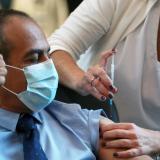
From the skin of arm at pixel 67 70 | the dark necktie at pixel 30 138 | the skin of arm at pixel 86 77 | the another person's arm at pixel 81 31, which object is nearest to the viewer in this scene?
the dark necktie at pixel 30 138

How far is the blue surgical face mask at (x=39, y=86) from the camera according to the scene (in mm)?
1534

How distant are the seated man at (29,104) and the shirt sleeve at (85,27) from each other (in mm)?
415

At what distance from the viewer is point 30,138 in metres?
1.49

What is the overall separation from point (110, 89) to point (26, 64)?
328 mm

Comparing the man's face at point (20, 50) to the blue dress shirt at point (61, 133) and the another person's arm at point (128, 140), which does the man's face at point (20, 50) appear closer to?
the blue dress shirt at point (61, 133)

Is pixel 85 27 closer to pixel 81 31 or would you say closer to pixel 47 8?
pixel 81 31

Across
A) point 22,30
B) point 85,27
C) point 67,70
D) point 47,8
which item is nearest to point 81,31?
point 85,27

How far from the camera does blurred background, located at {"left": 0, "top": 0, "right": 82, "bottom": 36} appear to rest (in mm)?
3174

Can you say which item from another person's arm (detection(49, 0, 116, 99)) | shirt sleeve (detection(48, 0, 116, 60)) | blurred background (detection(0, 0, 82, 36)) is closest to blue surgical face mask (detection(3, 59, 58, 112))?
another person's arm (detection(49, 0, 116, 99))

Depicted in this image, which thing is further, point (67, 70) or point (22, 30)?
point (67, 70)

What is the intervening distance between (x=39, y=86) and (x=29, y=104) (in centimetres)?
8

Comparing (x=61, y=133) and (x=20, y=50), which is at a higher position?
(x=20, y=50)

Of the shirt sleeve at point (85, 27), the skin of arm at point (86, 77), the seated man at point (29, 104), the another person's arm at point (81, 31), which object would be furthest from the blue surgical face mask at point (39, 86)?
the shirt sleeve at point (85, 27)

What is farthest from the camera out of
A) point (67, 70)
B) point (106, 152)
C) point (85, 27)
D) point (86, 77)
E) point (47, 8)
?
point (47, 8)
